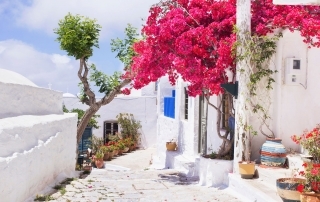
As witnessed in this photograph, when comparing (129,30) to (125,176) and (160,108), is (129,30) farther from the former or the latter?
(125,176)

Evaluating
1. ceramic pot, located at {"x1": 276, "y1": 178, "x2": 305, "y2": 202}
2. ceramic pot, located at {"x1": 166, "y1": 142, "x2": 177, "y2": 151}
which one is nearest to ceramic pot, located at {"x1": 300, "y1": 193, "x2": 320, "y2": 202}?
ceramic pot, located at {"x1": 276, "y1": 178, "x2": 305, "y2": 202}

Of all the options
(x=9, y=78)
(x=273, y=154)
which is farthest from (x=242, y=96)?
(x=9, y=78)

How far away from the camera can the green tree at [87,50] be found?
1455cm

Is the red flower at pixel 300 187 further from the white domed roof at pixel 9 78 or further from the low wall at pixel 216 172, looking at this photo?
the white domed roof at pixel 9 78

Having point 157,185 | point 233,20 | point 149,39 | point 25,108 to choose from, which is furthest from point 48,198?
point 233,20

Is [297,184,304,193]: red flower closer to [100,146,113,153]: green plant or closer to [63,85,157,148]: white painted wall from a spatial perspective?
[100,146,113,153]: green plant

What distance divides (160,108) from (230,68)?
11.0m

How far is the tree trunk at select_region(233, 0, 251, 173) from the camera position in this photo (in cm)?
840

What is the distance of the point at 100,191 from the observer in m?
8.19

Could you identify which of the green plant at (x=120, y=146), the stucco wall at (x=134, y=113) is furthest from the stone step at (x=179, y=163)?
the stucco wall at (x=134, y=113)

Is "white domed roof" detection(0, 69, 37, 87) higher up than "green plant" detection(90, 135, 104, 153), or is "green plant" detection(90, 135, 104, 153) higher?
"white domed roof" detection(0, 69, 37, 87)

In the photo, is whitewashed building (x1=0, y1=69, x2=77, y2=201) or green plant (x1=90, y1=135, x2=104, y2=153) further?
green plant (x1=90, y1=135, x2=104, y2=153)

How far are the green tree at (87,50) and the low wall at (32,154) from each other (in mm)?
5261

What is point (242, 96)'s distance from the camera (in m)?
8.45
